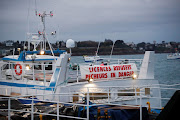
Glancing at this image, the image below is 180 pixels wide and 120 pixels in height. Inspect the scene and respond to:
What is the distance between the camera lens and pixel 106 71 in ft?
50.7

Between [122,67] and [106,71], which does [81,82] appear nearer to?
[106,71]

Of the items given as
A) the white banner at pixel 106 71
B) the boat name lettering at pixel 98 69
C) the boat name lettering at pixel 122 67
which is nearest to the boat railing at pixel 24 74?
the white banner at pixel 106 71

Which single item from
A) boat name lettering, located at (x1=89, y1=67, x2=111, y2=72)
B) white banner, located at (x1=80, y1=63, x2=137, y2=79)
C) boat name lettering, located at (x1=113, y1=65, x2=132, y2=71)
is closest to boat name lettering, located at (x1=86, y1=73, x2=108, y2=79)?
white banner, located at (x1=80, y1=63, x2=137, y2=79)

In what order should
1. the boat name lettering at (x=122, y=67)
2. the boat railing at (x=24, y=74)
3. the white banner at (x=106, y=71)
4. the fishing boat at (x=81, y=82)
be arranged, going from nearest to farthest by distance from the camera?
the fishing boat at (x=81, y=82)
the white banner at (x=106, y=71)
the boat name lettering at (x=122, y=67)
the boat railing at (x=24, y=74)

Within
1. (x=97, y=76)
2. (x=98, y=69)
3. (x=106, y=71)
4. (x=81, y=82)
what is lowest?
(x=81, y=82)

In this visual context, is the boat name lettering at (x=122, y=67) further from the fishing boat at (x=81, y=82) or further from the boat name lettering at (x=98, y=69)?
the boat name lettering at (x=98, y=69)

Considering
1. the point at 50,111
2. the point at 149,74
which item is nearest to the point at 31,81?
the point at 50,111

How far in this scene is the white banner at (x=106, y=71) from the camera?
49.6 ft

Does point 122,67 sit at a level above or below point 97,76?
above

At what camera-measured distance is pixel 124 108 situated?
8.41 meters

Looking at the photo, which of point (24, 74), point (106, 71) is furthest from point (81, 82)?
point (24, 74)

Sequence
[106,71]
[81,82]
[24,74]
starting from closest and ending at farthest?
[81,82], [106,71], [24,74]

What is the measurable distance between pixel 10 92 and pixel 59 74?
4.24 meters

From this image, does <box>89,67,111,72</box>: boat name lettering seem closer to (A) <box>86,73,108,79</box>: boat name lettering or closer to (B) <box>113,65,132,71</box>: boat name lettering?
(A) <box>86,73,108,79</box>: boat name lettering
